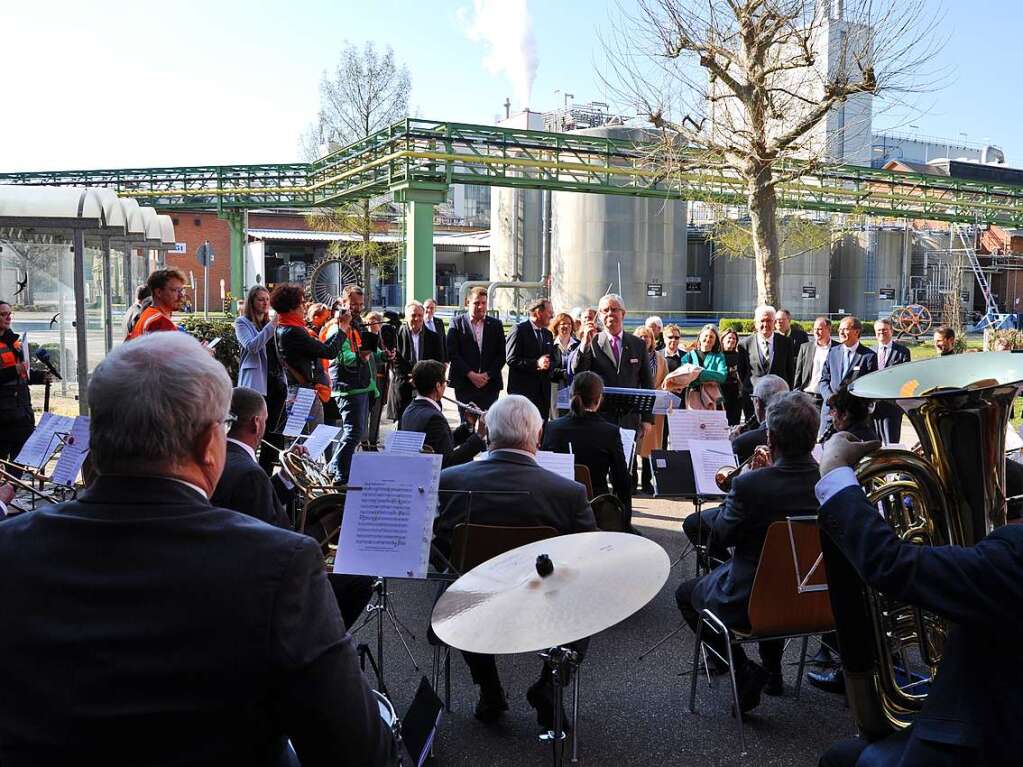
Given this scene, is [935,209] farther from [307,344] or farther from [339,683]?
[339,683]

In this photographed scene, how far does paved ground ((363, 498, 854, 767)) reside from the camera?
11.9 ft

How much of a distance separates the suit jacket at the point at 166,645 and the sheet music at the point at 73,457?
4.24m

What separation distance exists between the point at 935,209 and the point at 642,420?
32.4 meters

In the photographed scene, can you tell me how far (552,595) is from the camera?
2.62 meters

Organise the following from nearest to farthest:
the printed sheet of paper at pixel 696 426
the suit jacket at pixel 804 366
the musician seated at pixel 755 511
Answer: the musician seated at pixel 755 511 < the printed sheet of paper at pixel 696 426 < the suit jacket at pixel 804 366

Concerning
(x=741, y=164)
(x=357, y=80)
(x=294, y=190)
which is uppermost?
(x=357, y=80)

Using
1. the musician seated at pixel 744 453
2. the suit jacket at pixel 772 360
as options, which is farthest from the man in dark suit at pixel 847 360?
the musician seated at pixel 744 453

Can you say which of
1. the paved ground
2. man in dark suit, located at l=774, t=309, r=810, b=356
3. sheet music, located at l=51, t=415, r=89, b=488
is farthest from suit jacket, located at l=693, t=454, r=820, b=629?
man in dark suit, located at l=774, t=309, r=810, b=356

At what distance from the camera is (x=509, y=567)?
2.92m

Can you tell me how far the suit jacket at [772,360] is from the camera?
30.7 feet

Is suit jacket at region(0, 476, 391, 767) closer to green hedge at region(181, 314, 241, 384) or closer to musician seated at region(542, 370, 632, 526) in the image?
musician seated at region(542, 370, 632, 526)

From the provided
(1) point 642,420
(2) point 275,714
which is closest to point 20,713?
(2) point 275,714

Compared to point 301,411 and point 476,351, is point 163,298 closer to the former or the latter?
point 301,411

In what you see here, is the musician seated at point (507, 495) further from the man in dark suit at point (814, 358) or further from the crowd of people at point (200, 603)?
the man in dark suit at point (814, 358)
